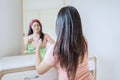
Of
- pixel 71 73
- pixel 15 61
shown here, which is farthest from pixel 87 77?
pixel 15 61

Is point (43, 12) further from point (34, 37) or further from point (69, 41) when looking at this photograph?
point (69, 41)

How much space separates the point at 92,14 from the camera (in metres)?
2.12

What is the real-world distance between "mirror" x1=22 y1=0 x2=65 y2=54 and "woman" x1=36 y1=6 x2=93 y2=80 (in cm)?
55

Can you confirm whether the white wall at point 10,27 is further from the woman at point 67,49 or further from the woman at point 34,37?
the woman at point 67,49

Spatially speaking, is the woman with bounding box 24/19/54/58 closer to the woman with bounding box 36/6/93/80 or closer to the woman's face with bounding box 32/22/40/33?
the woman's face with bounding box 32/22/40/33

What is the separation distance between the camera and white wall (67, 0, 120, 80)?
6.68ft

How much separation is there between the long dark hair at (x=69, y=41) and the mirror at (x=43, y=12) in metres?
0.55

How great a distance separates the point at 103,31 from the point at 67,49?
2.97 ft

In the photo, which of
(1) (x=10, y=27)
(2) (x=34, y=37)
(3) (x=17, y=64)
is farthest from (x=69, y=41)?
(1) (x=10, y=27)

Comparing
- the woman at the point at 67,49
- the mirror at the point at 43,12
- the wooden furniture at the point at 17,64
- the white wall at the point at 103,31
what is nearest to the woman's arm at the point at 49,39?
the mirror at the point at 43,12

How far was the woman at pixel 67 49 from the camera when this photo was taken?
130 centimetres

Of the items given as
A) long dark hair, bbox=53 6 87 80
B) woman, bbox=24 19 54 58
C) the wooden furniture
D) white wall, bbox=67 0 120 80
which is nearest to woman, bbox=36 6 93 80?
long dark hair, bbox=53 6 87 80

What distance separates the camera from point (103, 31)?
2.09 metres

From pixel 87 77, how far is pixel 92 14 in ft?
2.83
